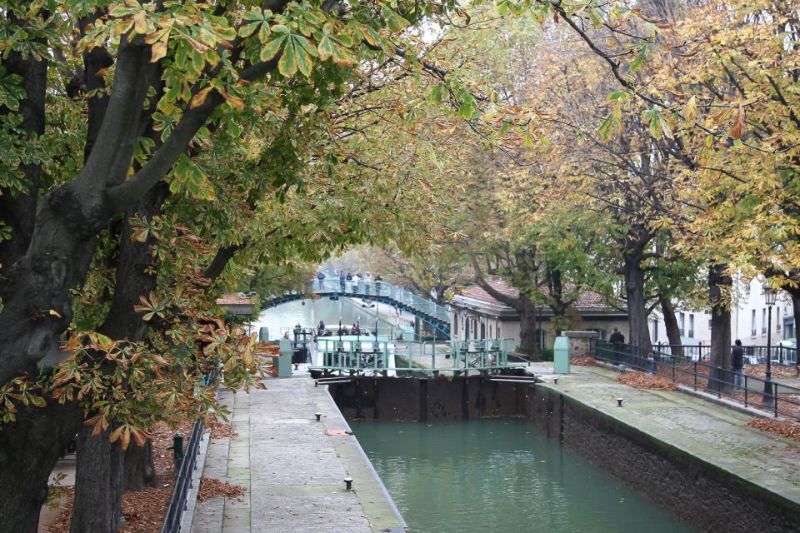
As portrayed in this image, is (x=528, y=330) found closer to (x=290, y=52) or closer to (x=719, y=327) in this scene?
(x=719, y=327)

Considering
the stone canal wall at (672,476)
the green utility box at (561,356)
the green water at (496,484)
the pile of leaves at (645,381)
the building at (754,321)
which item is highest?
the building at (754,321)

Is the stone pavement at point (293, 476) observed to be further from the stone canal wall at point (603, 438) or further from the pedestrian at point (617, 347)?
the pedestrian at point (617, 347)

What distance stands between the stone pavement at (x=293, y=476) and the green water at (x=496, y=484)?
7.53ft

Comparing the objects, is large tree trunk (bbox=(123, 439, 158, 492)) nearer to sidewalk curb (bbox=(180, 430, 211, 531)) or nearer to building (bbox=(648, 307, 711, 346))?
sidewalk curb (bbox=(180, 430, 211, 531))

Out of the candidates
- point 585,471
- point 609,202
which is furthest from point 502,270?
point 585,471

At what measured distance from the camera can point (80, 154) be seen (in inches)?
420

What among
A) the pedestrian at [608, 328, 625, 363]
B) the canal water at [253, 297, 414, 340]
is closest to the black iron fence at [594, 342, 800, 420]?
the pedestrian at [608, 328, 625, 363]

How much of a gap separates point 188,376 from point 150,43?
3512mm

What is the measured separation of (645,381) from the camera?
32.0 m

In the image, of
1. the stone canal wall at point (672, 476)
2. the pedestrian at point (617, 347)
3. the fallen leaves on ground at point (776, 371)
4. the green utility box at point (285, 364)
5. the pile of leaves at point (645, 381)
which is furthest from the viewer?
the pedestrian at point (617, 347)

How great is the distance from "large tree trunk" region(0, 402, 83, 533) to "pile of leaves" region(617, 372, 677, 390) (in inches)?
1004

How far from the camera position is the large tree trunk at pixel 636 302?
119 ft

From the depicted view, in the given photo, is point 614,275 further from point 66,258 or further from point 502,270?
point 66,258

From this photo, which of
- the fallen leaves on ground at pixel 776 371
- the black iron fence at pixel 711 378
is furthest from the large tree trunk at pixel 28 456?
the fallen leaves on ground at pixel 776 371
